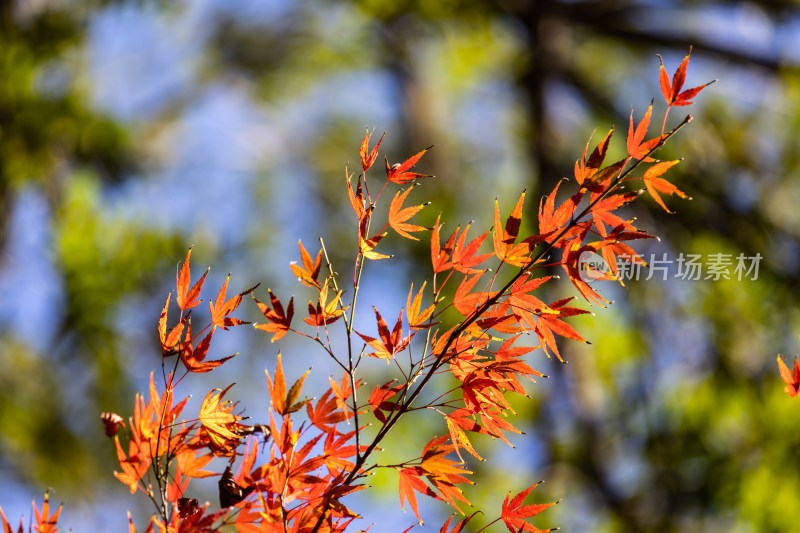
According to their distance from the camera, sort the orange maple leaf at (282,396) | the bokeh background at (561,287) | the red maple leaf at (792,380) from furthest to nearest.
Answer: the bokeh background at (561,287), the red maple leaf at (792,380), the orange maple leaf at (282,396)

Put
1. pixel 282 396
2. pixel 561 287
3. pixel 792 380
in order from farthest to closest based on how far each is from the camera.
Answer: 1. pixel 561 287
2. pixel 792 380
3. pixel 282 396

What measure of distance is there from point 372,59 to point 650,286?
1.69m

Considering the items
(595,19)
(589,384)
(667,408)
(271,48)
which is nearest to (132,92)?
(271,48)

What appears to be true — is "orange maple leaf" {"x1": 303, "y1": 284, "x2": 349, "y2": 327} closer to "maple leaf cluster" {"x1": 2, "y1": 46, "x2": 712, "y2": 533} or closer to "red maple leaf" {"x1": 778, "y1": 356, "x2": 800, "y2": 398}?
"maple leaf cluster" {"x1": 2, "y1": 46, "x2": 712, "y2": 533}

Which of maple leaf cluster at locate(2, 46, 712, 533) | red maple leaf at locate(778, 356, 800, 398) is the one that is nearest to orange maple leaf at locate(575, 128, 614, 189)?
maple leaf cluster at locate(2, 46, 712, 533)

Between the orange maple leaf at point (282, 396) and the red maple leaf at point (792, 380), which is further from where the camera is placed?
the red maple leaf at point (792, 380)

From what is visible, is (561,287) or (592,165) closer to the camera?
(592,165)

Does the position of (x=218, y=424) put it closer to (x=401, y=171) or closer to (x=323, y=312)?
(x=323, y=312)

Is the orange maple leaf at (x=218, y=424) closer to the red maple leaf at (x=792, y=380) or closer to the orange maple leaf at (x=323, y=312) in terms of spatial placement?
the orange maple leaf at (x=323, y=312)

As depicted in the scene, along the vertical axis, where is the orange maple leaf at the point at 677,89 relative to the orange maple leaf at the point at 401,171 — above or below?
below

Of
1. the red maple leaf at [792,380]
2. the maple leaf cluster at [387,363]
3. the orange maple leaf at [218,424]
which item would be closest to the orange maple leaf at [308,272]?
the maple leaf cluster at [387,363]

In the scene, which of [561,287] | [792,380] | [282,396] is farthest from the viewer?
[561,287]

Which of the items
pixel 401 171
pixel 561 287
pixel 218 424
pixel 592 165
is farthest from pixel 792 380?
pixel 561 287

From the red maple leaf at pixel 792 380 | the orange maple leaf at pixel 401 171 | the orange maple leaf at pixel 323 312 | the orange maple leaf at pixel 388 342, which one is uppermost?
the orange maple leaf at pixel 401 171
